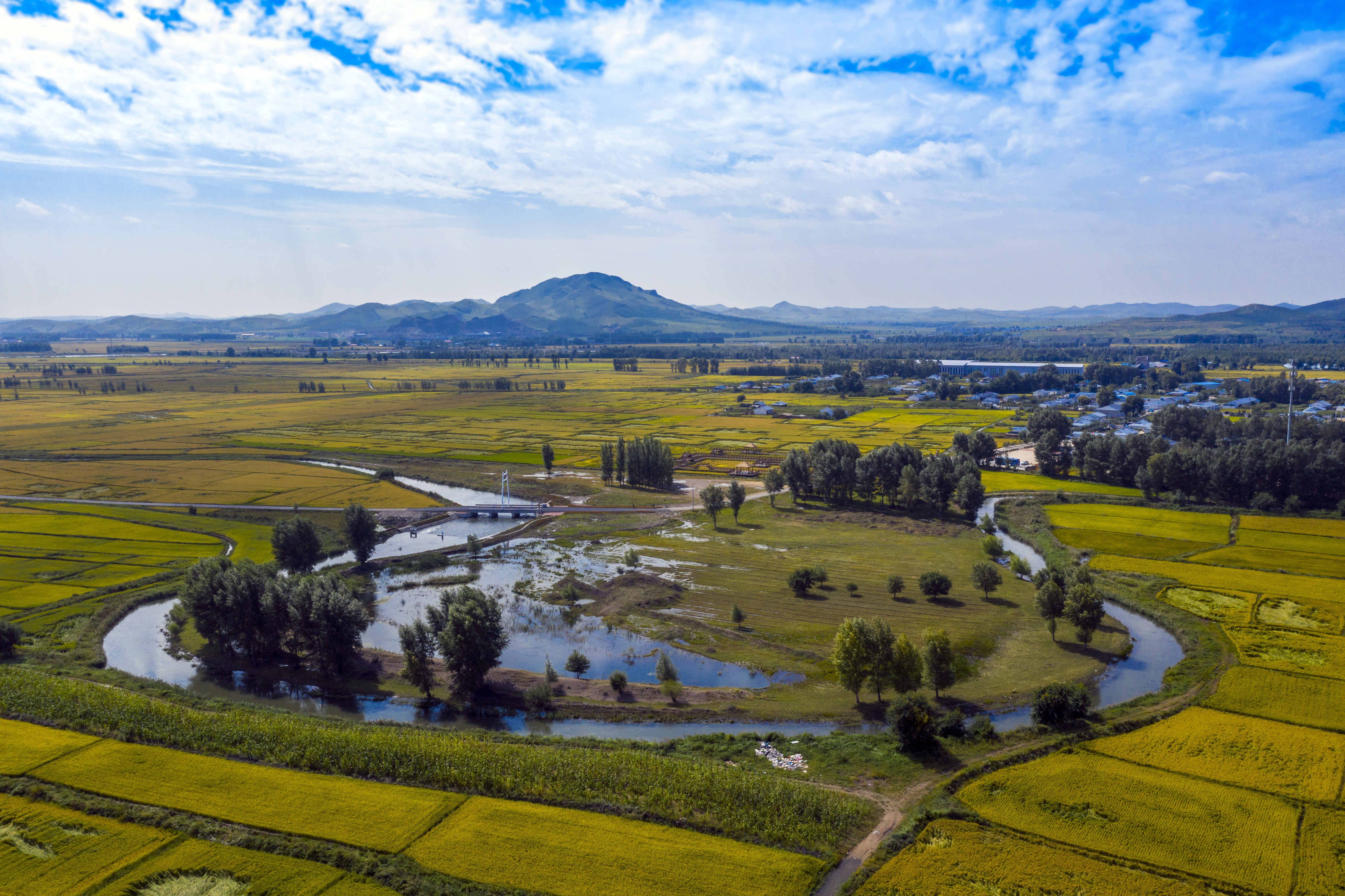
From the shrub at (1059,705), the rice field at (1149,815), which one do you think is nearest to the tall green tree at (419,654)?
the rice field at (1149,815)

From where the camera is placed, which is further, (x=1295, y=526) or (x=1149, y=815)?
(x=1295, y=526)

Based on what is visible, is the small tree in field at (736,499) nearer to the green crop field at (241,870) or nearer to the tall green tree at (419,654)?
the tall green tree at (419,654)

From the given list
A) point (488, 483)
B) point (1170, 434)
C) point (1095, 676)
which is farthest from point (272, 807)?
point (1170, 434)

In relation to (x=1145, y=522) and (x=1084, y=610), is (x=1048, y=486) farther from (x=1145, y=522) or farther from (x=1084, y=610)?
(x=1084, y=610)

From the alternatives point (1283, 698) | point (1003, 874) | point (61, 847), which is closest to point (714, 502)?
point (1283, 698)

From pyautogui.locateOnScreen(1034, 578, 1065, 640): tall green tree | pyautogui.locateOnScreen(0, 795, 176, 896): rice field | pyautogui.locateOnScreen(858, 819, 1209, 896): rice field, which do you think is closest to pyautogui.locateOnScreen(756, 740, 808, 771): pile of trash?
pyautogui.locateOnScreen(858, 819, 1209, 896): rice field

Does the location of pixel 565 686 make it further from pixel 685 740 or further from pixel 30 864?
pixel 30 864
